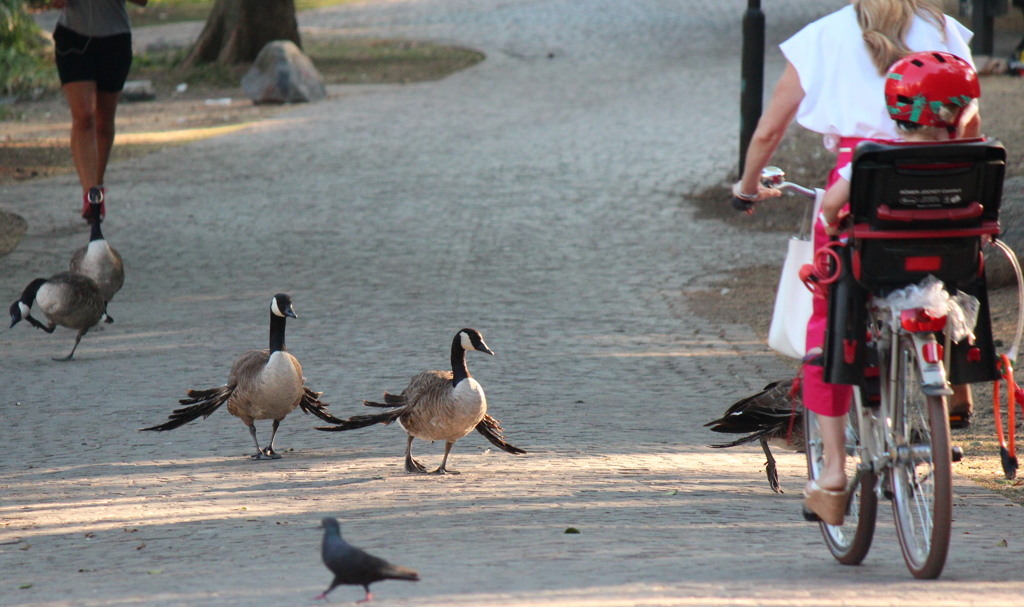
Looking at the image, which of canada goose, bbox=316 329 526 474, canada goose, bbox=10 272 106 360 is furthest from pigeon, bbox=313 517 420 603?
canada goose, bbox=10 272 106 360

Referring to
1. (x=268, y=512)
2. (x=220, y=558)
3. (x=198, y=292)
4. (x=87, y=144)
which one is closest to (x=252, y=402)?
(x=268, y=512)

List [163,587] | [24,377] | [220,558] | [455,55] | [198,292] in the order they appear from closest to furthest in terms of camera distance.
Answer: [163,587], [220,558], [24,377], [198,292], [455,55]

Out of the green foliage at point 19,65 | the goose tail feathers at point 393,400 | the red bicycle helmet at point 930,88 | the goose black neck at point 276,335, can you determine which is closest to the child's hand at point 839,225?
the red bicycle helmet at point 930,88

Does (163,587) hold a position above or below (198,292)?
above

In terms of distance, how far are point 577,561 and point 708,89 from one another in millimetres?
17787

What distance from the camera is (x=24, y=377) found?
25.1 feet

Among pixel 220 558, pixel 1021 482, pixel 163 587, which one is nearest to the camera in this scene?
pixel 163 587

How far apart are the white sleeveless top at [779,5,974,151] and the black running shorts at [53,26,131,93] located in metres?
8.27

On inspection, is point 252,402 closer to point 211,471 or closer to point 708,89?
point 211,471

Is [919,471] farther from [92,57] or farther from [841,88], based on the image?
[92,57]

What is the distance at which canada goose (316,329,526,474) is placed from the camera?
564cm

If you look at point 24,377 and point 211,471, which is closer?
point 211,471

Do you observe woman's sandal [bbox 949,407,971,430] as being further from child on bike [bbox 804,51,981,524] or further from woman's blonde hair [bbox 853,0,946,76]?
woman's blonde hair [bbox 853,0,946,76]

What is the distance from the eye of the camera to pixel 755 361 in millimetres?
7949
